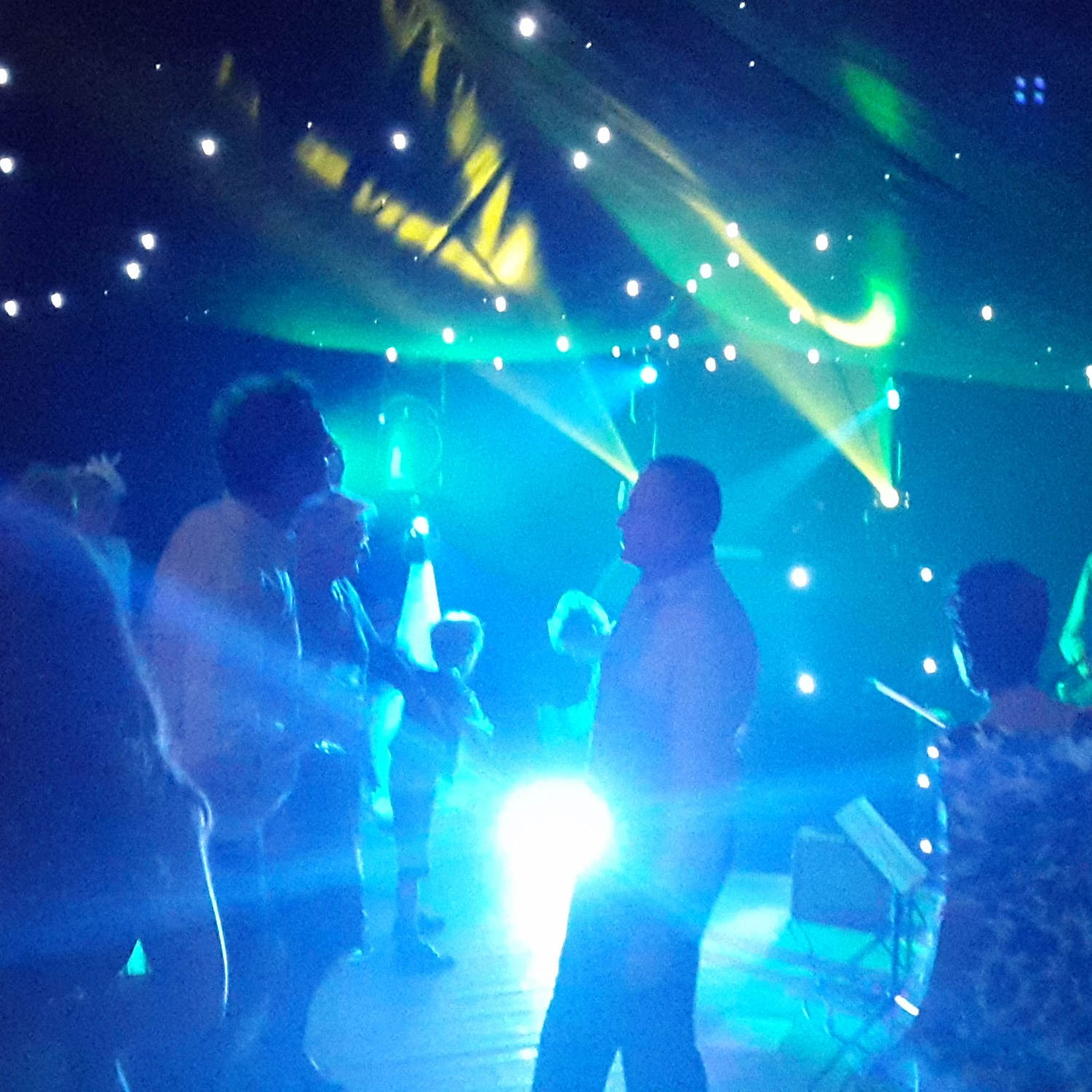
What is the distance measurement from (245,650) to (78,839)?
1127mm

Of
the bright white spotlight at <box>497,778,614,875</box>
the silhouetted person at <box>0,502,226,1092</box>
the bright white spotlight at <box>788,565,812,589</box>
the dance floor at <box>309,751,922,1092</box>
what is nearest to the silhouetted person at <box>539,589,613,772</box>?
the bright white spotlight at <box>497,778,614,875</box>

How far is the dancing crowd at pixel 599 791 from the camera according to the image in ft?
6.72

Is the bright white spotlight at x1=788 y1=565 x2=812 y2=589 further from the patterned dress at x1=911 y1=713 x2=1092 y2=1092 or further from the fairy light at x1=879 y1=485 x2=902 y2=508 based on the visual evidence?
the patterned dress at x1=911 y1=713 x2=1092 y2=1092

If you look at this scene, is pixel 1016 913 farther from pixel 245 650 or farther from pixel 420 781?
pixel 420 781

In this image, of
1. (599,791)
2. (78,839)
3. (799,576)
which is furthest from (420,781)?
(78,839)

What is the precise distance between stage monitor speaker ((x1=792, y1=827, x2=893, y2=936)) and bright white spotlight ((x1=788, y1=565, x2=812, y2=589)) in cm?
199

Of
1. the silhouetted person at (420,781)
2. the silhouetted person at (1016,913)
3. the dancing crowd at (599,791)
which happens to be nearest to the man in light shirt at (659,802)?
the dancing crowd at (599,791)

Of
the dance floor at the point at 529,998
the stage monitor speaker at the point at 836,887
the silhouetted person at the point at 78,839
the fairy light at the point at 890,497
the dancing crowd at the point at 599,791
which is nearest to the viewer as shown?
the silhouetted person at the point at 78,839

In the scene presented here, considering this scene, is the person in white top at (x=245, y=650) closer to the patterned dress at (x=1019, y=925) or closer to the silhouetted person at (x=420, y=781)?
the patterned dress at (x=1019, y=925)

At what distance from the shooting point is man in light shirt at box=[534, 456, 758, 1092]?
2.38m

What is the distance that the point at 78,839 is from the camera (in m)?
1.23

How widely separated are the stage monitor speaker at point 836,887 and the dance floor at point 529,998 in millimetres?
74

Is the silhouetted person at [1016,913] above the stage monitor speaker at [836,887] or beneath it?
beneath

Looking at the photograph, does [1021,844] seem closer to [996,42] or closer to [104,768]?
[104,768]
